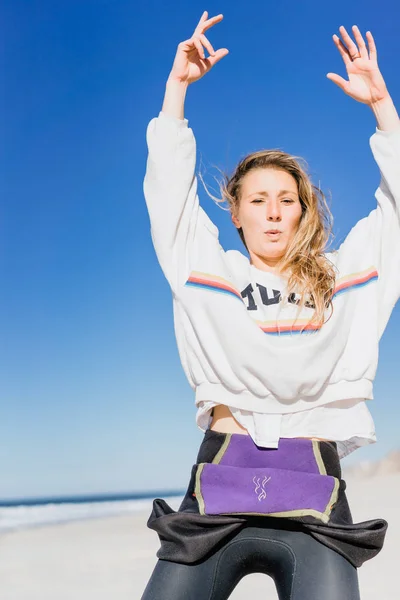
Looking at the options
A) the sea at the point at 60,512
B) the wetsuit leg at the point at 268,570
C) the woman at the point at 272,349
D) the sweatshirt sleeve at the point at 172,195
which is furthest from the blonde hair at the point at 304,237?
the sea at the point at 60,512

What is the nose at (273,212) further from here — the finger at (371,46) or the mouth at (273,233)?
the finger at (371,46)

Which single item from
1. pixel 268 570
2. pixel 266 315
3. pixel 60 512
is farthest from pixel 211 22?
pixel 60 512

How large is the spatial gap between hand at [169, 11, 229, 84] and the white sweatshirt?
0.50 ft

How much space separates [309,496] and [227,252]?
760mm

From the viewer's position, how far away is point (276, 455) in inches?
68.9

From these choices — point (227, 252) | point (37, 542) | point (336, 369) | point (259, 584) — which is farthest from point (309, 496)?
point (37, 542)

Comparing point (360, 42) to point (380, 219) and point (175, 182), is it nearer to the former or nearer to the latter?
point (380, 219)

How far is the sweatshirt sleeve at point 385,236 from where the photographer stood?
6.51 feet

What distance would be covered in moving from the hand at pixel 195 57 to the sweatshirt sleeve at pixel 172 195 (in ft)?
0.46

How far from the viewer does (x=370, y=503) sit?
255 inches

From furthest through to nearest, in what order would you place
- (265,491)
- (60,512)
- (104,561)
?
(60,512), (104,561), (265,491)

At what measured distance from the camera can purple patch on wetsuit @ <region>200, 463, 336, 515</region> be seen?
1.67m

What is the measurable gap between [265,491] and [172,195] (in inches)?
32.8

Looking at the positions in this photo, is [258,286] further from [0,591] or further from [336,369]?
[0,591]
